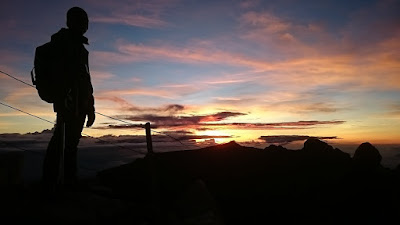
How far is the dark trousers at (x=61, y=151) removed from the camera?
6.23 m

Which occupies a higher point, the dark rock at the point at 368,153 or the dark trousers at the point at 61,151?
the dark trousers at the point at 61,151

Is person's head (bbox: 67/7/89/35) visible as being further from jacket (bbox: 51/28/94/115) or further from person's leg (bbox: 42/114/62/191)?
person's leg (bbox: 42/114/62/191)

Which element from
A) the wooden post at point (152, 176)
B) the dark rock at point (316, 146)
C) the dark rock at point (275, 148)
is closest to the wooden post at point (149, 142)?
the wooden post at point (152, 176)

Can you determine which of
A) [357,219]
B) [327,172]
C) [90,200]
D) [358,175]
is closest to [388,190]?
[358,175]

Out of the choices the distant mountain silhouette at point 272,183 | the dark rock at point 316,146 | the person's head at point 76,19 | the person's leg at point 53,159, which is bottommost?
the distant mountain silhouette at point 272,183

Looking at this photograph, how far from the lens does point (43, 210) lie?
539cm

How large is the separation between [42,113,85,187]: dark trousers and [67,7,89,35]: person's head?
189 cm

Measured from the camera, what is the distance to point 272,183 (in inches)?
800

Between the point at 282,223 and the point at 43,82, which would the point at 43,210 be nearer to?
the point at 43,82

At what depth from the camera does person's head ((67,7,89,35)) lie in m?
6.41

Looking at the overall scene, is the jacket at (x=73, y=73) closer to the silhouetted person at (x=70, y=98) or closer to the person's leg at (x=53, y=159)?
the silhouetted person at (x=70, y=98)

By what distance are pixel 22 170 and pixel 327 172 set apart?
2215cm

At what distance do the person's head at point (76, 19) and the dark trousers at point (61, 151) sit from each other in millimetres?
1890

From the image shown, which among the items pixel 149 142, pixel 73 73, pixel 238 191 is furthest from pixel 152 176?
pixel 238 191
